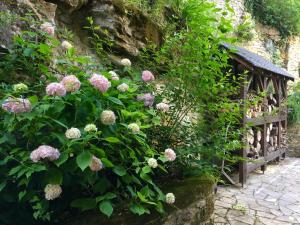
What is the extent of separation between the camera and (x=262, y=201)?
4.53 m

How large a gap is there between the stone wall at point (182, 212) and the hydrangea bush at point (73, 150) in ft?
0.32

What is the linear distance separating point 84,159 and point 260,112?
573cm

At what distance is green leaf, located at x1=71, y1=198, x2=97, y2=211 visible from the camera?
5.88 feet

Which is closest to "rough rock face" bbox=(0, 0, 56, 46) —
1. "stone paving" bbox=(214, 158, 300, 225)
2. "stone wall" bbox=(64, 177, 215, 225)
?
"stone wall" bbox=(64, 177, 215, 225)

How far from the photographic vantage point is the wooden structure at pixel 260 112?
5172 mm

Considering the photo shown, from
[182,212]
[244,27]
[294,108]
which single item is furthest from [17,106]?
[294,108]

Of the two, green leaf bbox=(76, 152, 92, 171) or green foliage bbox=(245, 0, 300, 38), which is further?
green foliage bbox=(245, 0, 300, 38)

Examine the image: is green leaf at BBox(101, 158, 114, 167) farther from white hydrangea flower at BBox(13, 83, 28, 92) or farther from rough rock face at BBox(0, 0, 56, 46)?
rough rock face at BBox(0, 0, 56, 46)

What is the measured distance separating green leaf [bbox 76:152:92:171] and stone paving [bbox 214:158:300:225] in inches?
100

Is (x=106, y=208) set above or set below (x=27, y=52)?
below

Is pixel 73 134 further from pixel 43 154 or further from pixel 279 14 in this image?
pixel 279 14

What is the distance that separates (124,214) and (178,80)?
1496 millimetres

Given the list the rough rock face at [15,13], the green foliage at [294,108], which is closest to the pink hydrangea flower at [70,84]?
the rough rock face at [15,13]

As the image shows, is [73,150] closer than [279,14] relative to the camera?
Yes
